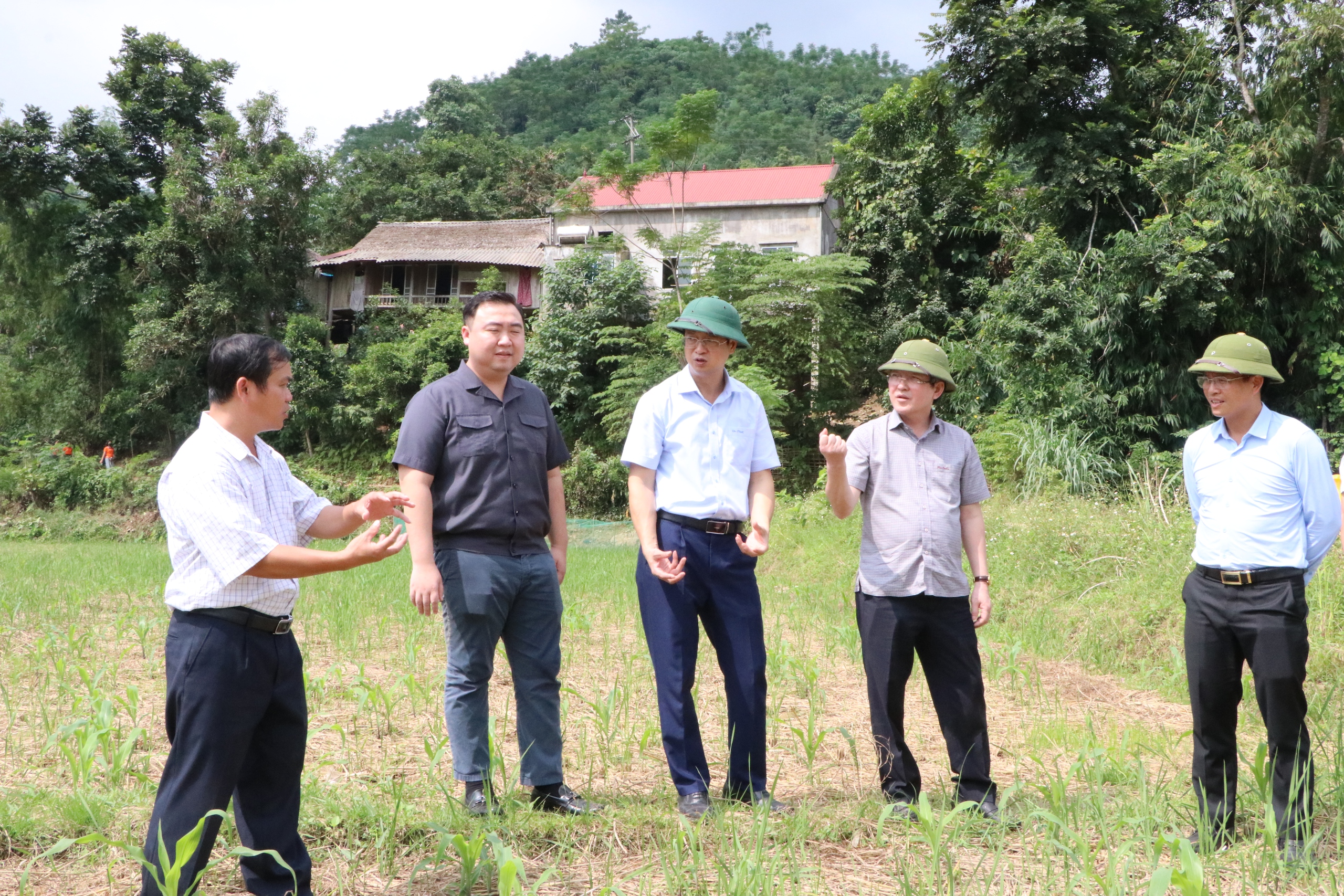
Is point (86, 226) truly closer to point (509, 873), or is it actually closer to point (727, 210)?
point (727, 210)

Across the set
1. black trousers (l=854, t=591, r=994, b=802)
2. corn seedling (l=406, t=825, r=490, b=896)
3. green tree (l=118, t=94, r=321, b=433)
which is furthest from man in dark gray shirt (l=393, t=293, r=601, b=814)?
green tree (l=118, t=94, r=321, b=433)

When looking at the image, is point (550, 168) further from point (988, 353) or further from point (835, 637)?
point (835, 637)

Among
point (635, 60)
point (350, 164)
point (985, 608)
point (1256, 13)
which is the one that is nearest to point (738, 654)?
point (985, 608)

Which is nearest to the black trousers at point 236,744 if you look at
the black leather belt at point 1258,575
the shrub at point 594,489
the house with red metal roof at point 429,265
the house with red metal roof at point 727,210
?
the black leather belt at point 1258,575

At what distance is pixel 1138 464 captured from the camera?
16016mm

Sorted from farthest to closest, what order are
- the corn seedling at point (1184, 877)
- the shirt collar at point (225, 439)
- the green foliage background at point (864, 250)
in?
the green foliage background at point (864, 250), the shirt collar at point (225, 439), the corn seedling at point (1184, 877)

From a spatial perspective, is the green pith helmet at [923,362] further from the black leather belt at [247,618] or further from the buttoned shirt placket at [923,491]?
the black leather belt at [247,618]

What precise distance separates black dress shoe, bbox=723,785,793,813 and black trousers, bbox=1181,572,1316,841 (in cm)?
137

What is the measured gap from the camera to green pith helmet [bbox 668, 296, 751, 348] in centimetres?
370

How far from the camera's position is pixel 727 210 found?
2803 centimetres

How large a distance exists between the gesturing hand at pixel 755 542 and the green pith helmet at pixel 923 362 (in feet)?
2.48

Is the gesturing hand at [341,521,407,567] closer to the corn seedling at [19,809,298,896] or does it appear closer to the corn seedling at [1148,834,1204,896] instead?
the corn seedling at [19,809,298,896]

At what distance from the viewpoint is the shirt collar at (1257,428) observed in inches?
135

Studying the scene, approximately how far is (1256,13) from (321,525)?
60.5 feet
